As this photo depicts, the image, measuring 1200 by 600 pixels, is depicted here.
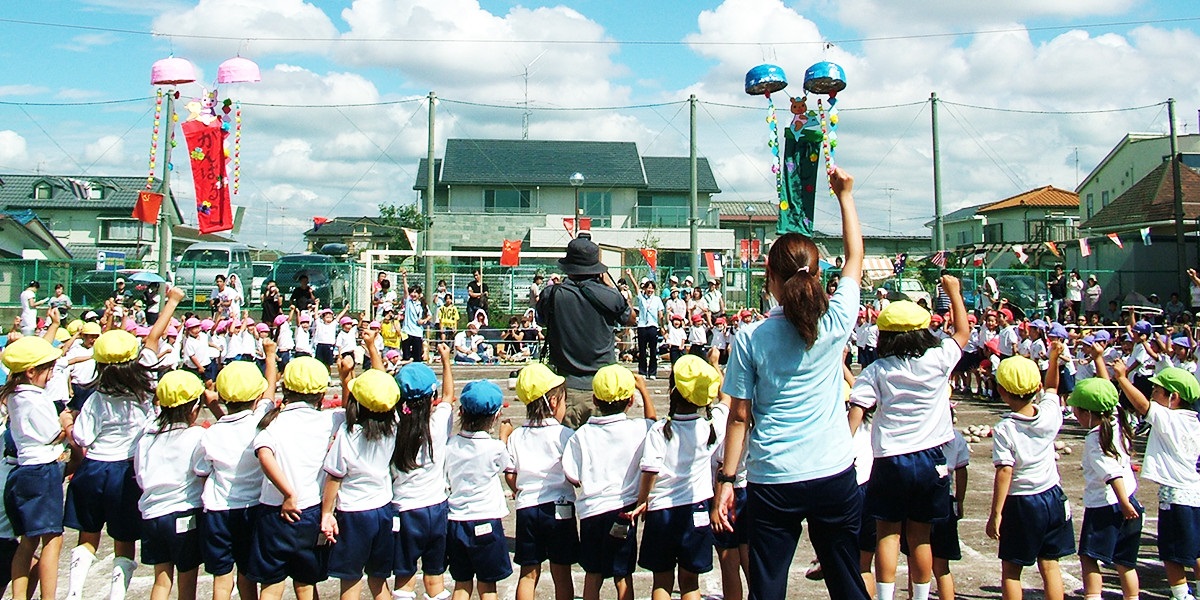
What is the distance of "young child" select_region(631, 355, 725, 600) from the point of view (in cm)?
473

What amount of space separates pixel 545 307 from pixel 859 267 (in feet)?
9.47

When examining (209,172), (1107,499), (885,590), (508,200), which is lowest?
(885,590)

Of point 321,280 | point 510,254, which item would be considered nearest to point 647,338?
point 510,254

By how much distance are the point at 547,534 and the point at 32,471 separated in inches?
112

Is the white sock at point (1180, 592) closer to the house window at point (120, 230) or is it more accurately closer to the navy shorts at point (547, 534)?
the navy shorts at point (547, 534)

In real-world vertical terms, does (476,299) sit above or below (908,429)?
above

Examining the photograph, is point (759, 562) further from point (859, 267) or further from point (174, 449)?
point (174, 449)

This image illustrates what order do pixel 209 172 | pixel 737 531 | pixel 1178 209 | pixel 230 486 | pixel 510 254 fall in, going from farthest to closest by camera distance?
pixel 1178 209
pixel 510 254
pixel 209 172
pixel 737 531
pixel 230 486

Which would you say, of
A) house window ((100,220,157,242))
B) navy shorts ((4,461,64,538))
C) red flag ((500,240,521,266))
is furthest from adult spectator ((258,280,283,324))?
house window ((100,220,157,242))

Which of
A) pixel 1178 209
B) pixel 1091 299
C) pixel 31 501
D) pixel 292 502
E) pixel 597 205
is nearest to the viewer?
pixel 292 502

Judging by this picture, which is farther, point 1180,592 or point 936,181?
point 936,181

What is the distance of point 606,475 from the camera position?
478 centimetres

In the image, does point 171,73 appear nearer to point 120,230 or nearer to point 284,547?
point 284,547

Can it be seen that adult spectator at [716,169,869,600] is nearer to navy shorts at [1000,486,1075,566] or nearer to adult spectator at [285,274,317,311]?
navy shorts at [1000,486,1075,566]
